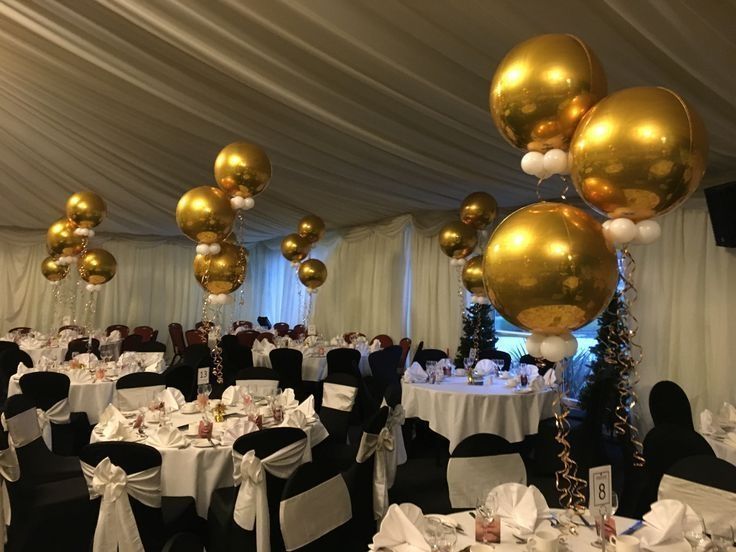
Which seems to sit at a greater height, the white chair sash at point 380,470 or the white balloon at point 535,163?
the white balloon at point 535,163

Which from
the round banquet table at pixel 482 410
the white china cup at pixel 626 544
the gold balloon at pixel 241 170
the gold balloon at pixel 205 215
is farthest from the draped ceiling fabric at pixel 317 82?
the white china cup at pixel 626 544

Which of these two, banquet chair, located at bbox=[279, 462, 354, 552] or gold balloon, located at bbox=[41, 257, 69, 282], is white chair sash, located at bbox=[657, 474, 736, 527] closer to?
banquet chair, located at bbox=[279, 462, 354, 552]

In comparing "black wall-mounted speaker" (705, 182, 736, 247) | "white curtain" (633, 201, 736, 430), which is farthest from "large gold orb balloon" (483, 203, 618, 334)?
A: "white curtain" (633, 201, 736, 430)

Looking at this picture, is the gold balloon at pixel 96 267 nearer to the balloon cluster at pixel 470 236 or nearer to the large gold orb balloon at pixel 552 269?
the balloon cluster at pixel 470 236

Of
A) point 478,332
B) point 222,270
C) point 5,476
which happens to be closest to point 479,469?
point 5,476

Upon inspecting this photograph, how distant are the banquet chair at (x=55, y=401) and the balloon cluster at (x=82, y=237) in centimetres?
276

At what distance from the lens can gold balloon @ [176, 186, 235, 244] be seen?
451cm

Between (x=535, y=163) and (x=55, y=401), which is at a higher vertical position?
(x=535, y=163)

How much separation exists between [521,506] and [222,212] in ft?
11.2

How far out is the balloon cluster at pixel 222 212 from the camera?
4.54 m

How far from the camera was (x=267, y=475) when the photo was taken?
2801 millimetres

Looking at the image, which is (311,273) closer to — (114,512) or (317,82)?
(317,82)

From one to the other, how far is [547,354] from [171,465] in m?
2.37

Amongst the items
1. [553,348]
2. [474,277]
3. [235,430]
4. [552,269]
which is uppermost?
[474,277]
